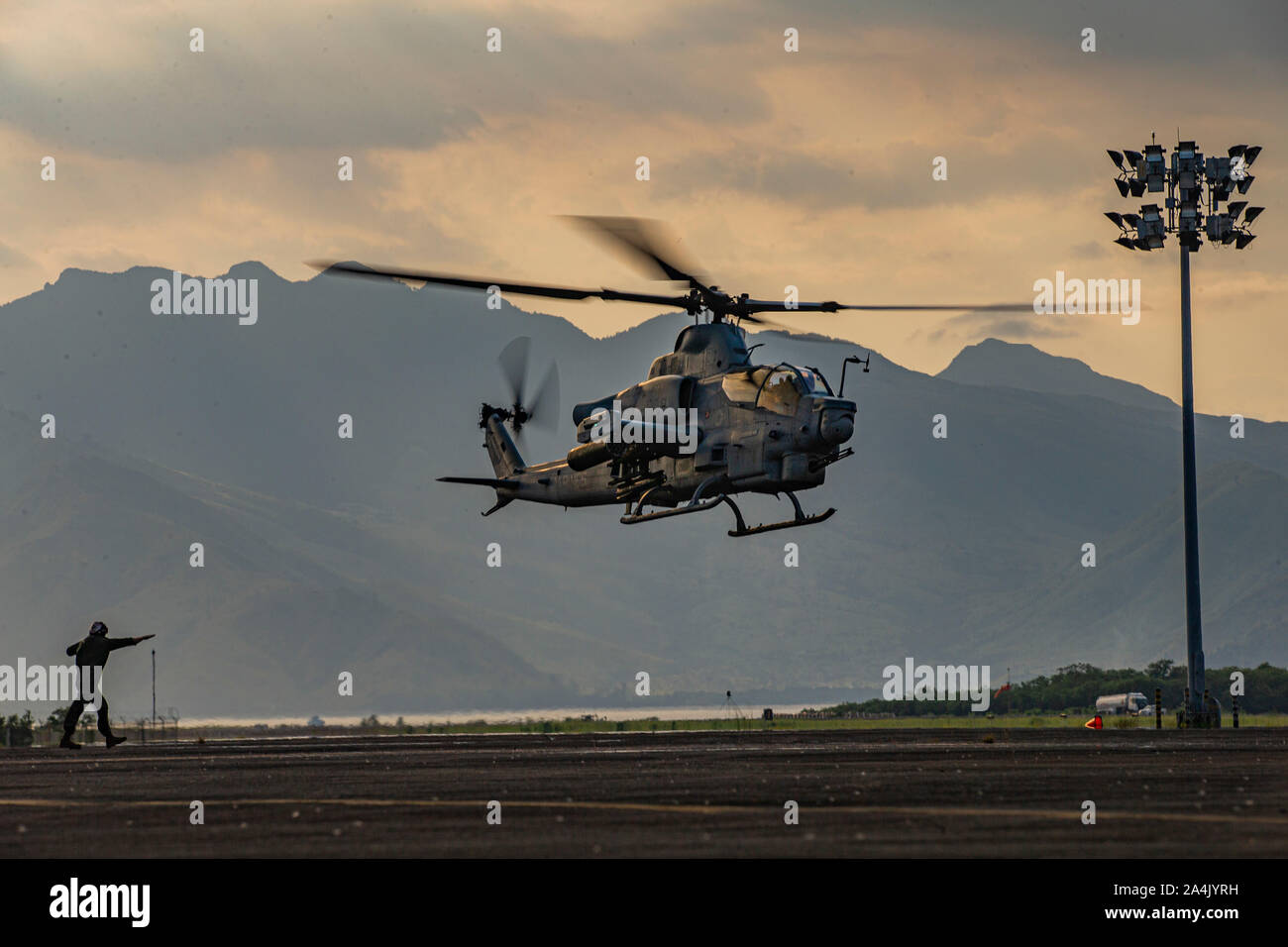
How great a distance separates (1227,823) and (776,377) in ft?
113

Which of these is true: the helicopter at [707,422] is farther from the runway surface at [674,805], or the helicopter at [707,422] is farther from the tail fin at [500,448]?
the runway surface at [674,805]

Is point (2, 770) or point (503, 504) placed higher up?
point (503, 504)

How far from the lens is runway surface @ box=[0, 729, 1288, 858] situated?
570 inches

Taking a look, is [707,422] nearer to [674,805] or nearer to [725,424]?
[725,424]

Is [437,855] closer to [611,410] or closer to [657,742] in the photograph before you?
[657,742]

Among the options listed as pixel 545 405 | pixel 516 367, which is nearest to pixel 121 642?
pixel 516 367

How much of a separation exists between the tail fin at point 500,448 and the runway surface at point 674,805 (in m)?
33.2

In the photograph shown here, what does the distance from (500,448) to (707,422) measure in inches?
612

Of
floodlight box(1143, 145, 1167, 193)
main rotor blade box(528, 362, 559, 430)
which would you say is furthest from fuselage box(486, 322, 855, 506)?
floodlight box(1143, 145, 1167, 193)

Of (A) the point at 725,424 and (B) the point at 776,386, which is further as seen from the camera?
(A) the point at 725,424

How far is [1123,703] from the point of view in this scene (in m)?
143

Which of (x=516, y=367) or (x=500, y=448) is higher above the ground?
(x=516, y=367)
